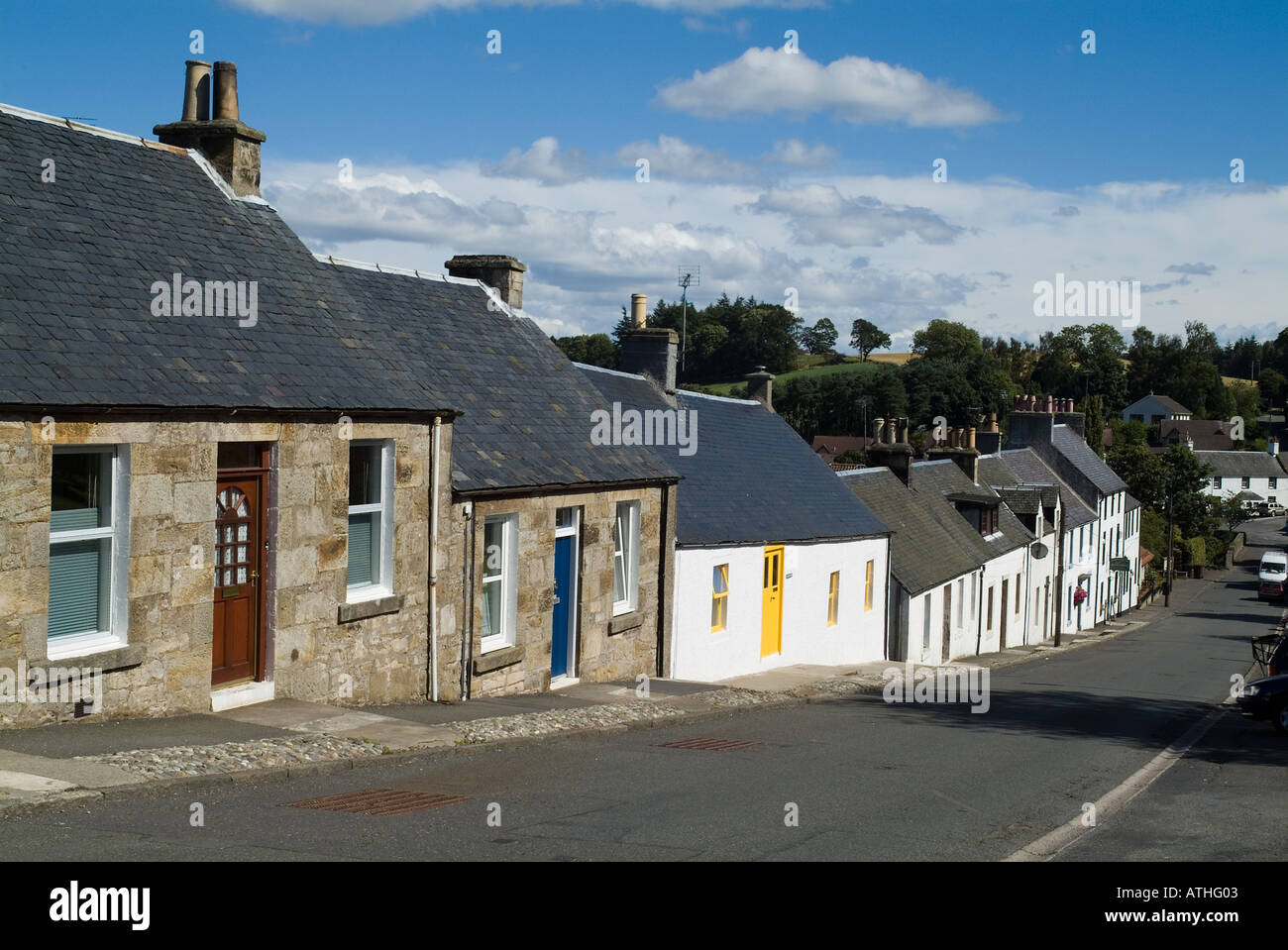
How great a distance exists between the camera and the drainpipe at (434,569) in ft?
48.4

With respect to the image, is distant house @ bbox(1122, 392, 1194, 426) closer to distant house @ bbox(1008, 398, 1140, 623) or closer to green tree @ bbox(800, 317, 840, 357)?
green tree @ bbox(800, 317, 840, 357)

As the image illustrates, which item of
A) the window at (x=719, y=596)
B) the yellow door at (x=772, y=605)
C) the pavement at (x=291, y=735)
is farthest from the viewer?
the yellow door at (x=772, y=605)

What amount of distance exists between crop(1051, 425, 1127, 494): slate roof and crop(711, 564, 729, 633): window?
42907 millimetres

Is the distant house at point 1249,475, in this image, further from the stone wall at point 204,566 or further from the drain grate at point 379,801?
the drain grate at point 379,801

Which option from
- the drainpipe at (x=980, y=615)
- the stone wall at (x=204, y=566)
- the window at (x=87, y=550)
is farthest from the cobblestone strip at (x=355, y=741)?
the drainpipe at (x=980, y=615)

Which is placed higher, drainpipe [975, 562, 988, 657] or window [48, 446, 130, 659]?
window [48, 446, 130, 659]

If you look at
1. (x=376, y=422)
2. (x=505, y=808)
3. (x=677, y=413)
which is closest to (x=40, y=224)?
(x=376, y=422)

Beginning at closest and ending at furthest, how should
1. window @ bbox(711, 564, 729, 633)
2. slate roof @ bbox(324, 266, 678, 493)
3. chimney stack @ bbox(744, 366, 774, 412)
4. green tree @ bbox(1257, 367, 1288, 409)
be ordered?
slate roof @ bbox(324, 266, 678, 493) < window @ bbox(711, 564, 729, 633) < chimney stack @ bbox(744, 366, 774, 412) < green tree @ bbox(1257, 367, 1288, 409)

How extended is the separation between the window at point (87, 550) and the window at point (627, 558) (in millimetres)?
9741

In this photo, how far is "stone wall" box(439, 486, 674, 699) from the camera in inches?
611

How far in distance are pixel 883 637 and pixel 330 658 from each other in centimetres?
2053

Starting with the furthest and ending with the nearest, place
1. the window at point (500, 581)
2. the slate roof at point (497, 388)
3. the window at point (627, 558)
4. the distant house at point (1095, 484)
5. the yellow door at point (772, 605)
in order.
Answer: the distant house at point (1095, 484) → the yellow door at point (772, 605) → the window at point (627, 558) → the slate roof at point (497, 388) → the window at point (500, 581)

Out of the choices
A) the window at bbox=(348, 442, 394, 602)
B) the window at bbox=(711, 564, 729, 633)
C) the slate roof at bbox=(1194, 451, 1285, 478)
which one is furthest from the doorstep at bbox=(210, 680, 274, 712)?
the slate roof at bbox=(1194, 451, 1285, 478)
